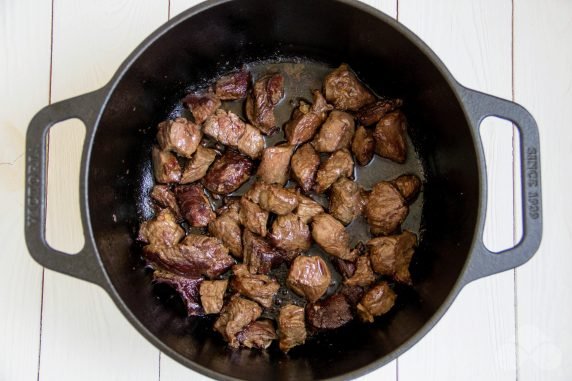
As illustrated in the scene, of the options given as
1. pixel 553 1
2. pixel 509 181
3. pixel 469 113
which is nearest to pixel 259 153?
pixel 469 113

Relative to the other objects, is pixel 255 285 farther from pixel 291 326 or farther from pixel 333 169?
pixel 333 169

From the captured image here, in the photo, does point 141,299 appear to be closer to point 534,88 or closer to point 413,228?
point 413,228

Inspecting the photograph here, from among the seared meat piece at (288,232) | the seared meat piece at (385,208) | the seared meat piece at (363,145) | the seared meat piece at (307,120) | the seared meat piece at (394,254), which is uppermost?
the seared meat piece at (307,120)

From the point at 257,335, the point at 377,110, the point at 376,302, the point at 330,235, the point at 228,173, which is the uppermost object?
the point at 377,110

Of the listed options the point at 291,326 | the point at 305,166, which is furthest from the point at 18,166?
the point at 291,326

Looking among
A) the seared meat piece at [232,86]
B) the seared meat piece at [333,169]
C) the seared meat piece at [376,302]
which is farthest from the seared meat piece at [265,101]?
the seared meat piece at [376,302]

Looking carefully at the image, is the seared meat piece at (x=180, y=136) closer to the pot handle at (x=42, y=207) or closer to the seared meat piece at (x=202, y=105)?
the seared meat piece at (x=202, y=105)
